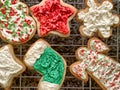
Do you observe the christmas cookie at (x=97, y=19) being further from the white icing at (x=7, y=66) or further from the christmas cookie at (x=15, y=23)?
the white icing at (x=7, y=66)

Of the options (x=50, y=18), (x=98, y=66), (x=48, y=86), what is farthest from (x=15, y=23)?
(x=98, y=66)

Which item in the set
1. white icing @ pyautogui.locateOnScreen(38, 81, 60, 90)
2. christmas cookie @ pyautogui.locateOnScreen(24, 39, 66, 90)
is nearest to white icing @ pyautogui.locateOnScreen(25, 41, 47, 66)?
christmas cookie @ pyautogui.locateOnScreen(24, 39, 66, 90)

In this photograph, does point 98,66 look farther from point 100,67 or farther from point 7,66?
point 7,66

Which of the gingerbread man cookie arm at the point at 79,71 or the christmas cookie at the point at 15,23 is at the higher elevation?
the christmas cookie at the point at 15,23

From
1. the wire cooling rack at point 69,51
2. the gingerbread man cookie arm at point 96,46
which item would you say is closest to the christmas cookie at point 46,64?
the gingerbread man cookie arm at point 96,46

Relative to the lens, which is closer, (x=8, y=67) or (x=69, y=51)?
(x=8, y=67)

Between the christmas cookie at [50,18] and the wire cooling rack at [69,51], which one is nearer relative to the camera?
the christmas cookie at [50,18]

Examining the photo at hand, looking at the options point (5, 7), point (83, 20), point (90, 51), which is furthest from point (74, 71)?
point (5, 7)
